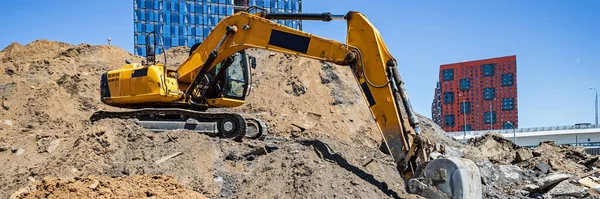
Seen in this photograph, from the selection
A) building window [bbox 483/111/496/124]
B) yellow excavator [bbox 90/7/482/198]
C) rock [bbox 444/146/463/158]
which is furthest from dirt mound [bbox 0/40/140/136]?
building window [bbox 483/111/496/124]

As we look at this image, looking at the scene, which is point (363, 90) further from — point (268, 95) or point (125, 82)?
point (268, 95)

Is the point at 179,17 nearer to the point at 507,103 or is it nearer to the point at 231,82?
the point at 507,103

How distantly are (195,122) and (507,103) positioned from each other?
5298cm

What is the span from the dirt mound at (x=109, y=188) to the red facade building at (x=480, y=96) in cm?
5326

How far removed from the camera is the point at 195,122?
12.2 metres

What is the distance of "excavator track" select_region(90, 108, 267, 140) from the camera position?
12.1 meters

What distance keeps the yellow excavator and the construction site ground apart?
2.41 ft

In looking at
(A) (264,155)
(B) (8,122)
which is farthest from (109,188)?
(B) (8,122)

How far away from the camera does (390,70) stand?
368 inches

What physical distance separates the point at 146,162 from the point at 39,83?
12.5 metres

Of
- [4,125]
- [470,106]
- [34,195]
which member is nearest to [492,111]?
[470,106]

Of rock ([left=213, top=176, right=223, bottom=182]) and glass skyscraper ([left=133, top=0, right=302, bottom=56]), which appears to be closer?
rock ([left=213, top=176, right=223, bottom=182])

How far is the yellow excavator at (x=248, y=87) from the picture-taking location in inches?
341

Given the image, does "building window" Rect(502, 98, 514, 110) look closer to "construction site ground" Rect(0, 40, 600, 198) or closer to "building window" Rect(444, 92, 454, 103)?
"building window" Rect(444, 92, 454, 103)
